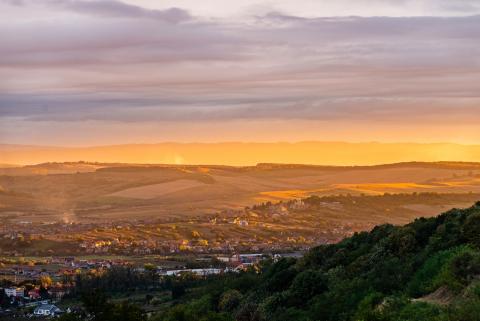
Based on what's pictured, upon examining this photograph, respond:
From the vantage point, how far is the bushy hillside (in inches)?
1086

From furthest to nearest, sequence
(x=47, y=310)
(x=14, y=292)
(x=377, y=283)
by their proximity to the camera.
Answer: (x=14, y=292) < (x=47, y=310) < (x=377, y=283)

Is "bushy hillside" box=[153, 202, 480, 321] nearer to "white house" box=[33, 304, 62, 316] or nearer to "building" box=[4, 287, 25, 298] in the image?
"white house" box=[33, 304, 62, 316]

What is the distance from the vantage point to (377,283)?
114ft

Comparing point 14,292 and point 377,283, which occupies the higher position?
point 377,283

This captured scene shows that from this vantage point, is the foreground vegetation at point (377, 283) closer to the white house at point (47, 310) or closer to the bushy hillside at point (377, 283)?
the bushy hillside at point (377, 283)

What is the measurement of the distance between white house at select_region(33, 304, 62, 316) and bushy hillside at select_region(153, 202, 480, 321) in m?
24.3

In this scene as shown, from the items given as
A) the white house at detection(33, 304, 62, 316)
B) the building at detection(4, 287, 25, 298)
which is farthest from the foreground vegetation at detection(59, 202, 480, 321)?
the building at detection(4, 287, 25, 298)

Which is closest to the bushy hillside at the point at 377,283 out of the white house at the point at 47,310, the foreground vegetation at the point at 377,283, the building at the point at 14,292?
the foreground vegetation at the point at 377,283

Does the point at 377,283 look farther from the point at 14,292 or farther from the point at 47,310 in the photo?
the point at 14,292

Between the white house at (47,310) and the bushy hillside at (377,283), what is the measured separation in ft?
79.6

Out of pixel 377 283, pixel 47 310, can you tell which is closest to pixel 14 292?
pixel 47 310

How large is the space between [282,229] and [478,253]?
163494 millimetres

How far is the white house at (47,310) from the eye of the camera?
74438mm

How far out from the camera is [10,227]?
198500 mm
